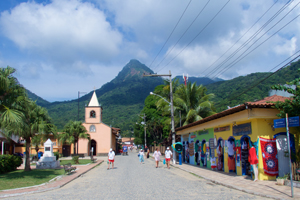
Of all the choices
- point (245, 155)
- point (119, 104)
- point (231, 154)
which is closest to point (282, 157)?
point (245, 155)

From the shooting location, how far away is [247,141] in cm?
1345

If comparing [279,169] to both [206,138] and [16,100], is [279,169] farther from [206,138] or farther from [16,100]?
[16,100]

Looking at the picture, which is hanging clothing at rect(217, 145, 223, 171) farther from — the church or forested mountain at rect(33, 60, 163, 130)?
forested mountain at rect(33, 60, 163, 130)

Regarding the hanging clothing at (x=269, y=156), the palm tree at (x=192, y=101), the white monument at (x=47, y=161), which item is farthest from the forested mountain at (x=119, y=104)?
the hanging clothing at (x=269, y=156)

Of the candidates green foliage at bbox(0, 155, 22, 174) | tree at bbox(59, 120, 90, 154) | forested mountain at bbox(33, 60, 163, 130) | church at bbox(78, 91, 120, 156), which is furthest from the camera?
forested mountain at bbox(33, 60, 163, 130)

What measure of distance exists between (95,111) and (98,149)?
7551 millimetres

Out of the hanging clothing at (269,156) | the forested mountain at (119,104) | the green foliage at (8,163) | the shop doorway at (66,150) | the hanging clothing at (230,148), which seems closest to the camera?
the hanging clothing at (269,156)

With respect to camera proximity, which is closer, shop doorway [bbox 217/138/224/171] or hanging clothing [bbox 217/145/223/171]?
shop doorway [bbox 217/138/224/171]

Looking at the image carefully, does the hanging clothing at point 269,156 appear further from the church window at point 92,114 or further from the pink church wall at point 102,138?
the church window at point 92,114

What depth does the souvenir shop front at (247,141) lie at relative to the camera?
1166 centimetres

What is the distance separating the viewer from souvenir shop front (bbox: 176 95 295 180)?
459 inches

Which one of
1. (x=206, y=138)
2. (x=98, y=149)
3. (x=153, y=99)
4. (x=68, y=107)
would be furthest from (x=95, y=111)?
(x=68, y=107)

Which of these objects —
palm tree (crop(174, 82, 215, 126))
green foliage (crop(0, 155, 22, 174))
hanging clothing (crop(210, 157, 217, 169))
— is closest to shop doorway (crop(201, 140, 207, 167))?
hanging clothing (crop(210, 157, 217, 169))

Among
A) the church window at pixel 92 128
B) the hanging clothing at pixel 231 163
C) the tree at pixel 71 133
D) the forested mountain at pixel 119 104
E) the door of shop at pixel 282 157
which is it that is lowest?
the hanging clothing at pixel 231 163
